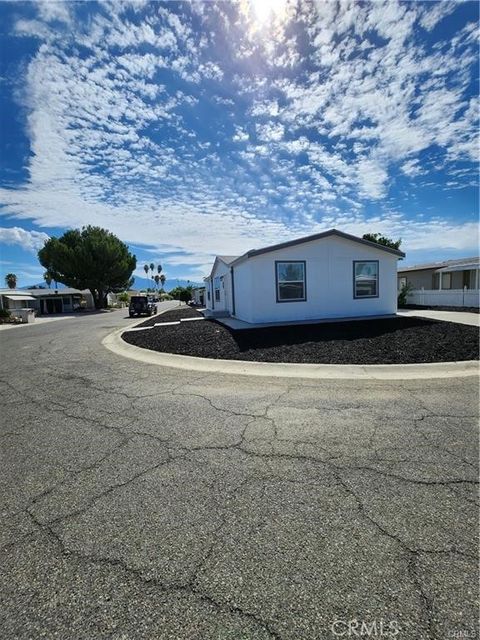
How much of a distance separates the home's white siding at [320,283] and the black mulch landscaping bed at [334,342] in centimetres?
160

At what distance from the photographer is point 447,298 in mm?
19688

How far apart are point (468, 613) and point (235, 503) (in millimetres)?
1574

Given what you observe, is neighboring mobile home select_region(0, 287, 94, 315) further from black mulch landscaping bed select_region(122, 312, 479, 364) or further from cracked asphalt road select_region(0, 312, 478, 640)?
cracked asphalt road select_region(0, 312, 478, 640)

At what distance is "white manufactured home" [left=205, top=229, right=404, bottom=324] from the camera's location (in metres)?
12.9

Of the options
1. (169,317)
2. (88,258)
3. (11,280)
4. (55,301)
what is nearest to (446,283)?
(169,317)

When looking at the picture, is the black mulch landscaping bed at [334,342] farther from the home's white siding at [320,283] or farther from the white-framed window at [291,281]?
the white-framed window at [291,281]

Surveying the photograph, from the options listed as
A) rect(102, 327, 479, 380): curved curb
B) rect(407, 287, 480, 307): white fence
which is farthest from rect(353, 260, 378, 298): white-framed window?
rect(407, 287, 480, 307): white fence

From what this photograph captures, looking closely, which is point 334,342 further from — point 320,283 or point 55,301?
point 55,301

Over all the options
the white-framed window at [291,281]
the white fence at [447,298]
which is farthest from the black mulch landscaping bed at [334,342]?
the white fence at [447,298]

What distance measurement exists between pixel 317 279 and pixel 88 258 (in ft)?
121

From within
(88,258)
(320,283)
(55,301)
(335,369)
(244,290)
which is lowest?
(335,369)

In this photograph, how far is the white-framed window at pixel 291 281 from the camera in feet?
42.9

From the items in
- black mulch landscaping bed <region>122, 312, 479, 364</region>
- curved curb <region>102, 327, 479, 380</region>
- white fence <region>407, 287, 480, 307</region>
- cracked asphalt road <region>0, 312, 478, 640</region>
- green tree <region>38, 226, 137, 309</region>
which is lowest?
cracked asphalt road <region>0, 312, 478, 640</region>

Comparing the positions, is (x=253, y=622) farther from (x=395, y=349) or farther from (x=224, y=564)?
(x=395, y=349)
